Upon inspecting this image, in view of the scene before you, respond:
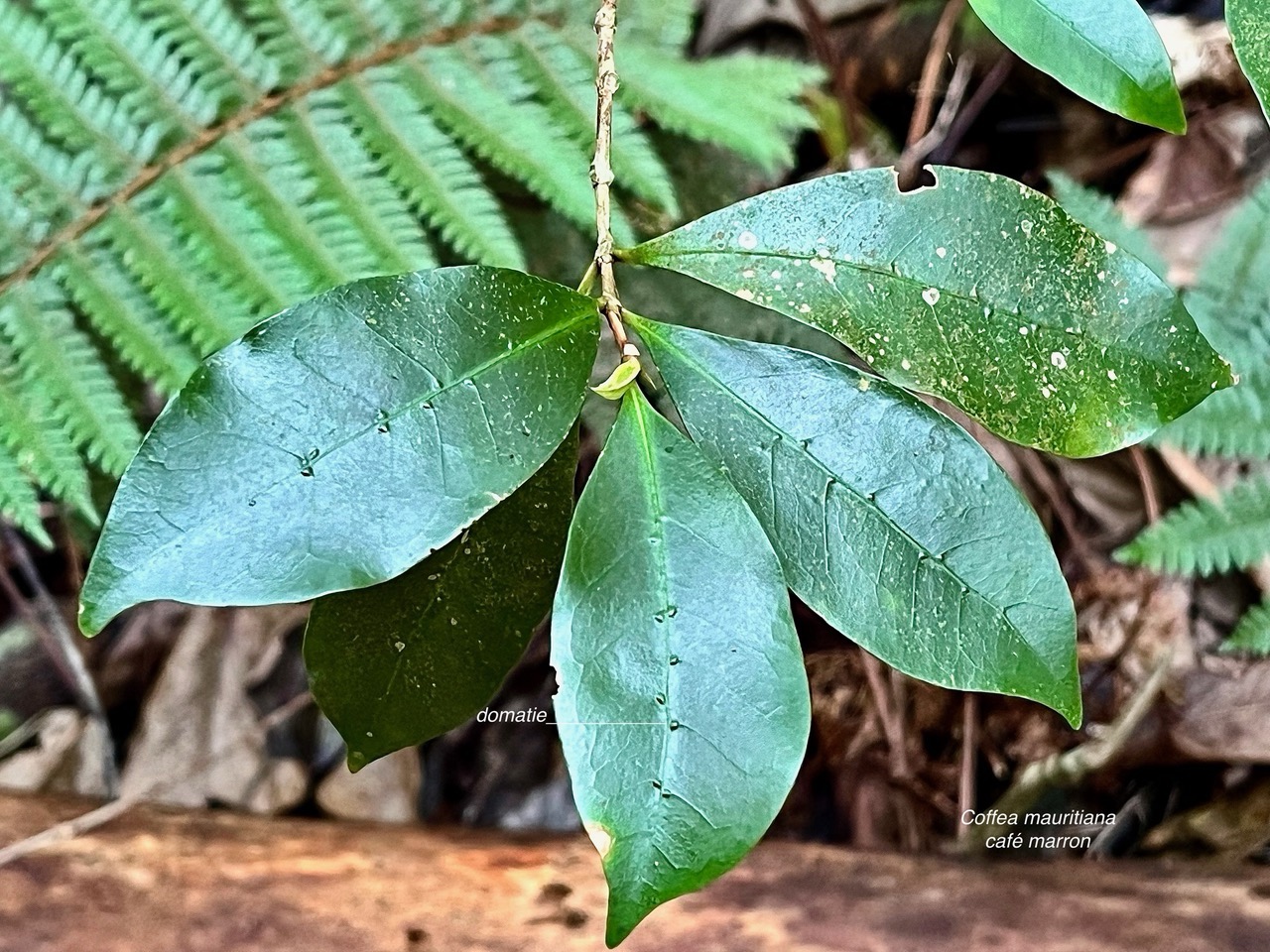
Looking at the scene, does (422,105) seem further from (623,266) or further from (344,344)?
(344,344)

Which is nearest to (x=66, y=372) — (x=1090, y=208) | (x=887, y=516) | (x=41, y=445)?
(x=41, y=445)

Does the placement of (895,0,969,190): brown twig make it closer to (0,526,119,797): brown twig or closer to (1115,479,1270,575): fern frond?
(1115,479,1270,575): fern frond

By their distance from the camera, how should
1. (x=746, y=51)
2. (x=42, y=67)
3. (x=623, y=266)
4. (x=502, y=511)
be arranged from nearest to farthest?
(x=502, y=511) → (x=42, y=67) → (x=623, y=266) → (x=746, y=51)

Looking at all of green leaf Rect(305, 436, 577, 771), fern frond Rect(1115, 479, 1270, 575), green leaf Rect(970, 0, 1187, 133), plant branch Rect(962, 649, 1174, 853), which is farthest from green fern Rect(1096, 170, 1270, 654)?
green leaf Rect(305, 436, 577, 771)

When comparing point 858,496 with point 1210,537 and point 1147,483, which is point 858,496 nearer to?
point 1210,537

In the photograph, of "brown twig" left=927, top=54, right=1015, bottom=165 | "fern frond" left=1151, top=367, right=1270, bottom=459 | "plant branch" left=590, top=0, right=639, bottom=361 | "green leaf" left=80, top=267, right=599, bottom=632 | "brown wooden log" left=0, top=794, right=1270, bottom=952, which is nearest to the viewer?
"green leaf" left=80, top=267, right=599, bottom=632

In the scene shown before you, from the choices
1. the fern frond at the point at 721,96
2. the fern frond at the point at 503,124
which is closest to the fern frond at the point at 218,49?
the fern frond at the point at 503,124

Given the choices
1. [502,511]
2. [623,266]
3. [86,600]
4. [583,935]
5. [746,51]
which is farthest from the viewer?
[746,51]

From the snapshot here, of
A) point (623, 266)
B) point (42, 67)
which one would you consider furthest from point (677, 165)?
point (42, 67)
